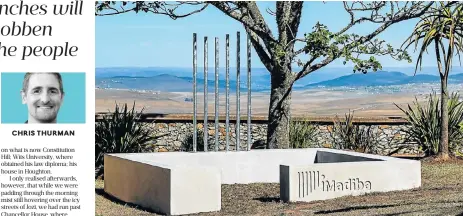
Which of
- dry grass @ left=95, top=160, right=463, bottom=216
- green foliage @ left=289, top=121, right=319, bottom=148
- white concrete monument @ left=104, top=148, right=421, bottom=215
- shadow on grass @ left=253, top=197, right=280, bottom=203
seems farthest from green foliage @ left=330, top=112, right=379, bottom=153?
shadow on grass @ left=253, top=197, right=280, bottom=203

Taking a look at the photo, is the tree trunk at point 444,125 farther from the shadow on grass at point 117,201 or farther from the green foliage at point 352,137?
the shadow on grass at point 117,201

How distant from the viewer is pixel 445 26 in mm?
17297

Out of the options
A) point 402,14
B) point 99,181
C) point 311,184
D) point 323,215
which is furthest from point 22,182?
point 402,14

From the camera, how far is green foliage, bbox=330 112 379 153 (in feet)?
60.0

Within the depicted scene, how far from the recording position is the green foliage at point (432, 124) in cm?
1777

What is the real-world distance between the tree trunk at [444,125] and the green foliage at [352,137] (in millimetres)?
1723

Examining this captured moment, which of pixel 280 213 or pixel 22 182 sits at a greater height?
pixel 22 182

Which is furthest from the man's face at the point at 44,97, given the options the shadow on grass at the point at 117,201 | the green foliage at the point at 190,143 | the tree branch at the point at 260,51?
the green foliage at the point at 190,143

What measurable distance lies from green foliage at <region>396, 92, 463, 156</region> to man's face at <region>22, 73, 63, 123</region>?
39.1 ft

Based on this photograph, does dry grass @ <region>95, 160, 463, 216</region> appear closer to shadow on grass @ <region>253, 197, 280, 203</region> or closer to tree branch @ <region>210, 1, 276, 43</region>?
shadow on grass @ <region>253, 197, 280, 203</region>

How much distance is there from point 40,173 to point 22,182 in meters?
0.22

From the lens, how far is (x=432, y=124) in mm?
17766

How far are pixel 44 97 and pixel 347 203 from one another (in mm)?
5401

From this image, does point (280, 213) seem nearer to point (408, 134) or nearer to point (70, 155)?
point (70, 155)
